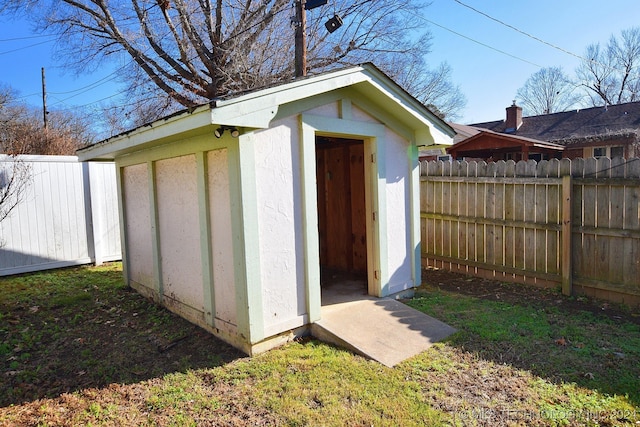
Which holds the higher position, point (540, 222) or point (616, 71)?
point (616, 71)

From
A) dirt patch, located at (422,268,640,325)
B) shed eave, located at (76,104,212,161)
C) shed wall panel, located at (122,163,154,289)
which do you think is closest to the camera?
shed eave, located at (76,104,212,161)

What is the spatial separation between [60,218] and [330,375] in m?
7.38

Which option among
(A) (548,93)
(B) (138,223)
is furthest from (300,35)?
(A) (548,93)

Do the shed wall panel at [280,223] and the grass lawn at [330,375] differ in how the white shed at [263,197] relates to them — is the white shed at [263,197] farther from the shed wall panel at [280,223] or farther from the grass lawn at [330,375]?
the grass lawn at [330,375]

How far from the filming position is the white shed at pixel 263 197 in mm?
3725

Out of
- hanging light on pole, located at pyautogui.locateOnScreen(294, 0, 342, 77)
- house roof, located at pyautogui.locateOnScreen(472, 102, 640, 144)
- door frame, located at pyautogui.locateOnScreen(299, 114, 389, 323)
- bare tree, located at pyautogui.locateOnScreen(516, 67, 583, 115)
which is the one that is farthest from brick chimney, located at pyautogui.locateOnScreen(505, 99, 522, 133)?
door frame, located at pyautogui.locateOnScreen(299, 114, 389, 323)

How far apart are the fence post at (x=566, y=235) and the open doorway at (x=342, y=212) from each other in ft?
8.94

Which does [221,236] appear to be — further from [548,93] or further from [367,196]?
[548,93]

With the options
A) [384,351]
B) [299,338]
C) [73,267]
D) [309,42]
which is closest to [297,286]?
[299,338]

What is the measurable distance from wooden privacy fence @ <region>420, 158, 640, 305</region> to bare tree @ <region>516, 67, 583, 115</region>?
36309mm

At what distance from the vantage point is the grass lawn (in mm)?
2857

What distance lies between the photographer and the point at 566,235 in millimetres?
5285

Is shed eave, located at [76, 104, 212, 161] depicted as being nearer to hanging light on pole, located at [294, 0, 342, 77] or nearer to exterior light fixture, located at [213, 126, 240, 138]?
exterior light fixture, located at [213, 126, 240, 138]

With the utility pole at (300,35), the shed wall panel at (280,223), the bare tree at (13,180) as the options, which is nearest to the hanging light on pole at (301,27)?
the utility pole at (300,35)
